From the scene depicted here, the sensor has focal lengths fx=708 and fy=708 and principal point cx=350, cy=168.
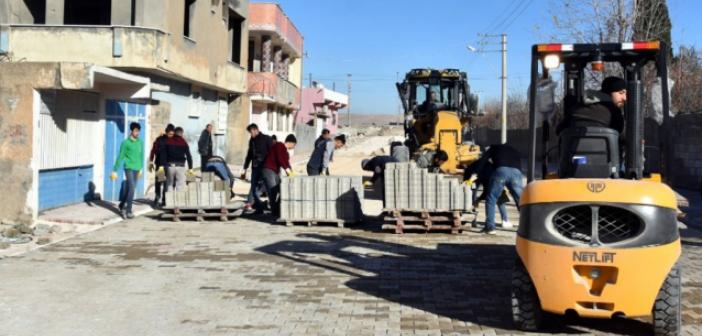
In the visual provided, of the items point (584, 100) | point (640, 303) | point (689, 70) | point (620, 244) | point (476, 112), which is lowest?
point (640, 303)

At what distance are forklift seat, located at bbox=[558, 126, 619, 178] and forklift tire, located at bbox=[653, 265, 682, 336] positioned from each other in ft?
3.57

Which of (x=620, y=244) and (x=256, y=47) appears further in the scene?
(x=256, y=47)

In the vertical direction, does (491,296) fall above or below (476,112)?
below

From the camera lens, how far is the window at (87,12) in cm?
2188

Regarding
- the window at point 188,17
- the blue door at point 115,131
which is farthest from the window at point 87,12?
the blue door at point 115,131

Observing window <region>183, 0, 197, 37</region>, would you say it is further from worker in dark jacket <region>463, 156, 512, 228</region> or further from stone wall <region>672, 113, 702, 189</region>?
stone wall <region>672, 113, 702, 189</region>

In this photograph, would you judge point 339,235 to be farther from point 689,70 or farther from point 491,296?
point 689,70

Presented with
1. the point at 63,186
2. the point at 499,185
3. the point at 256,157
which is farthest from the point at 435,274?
the point at 63,186

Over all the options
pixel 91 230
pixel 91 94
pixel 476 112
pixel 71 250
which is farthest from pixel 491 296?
pixel 476 112

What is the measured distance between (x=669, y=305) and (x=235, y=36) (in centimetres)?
2595

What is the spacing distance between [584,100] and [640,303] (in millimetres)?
2124

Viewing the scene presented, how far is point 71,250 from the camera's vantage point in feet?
32.2

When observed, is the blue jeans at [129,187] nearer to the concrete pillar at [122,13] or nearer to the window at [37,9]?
the concrete pillar at [122,13]

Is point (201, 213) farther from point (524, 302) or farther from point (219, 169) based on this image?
point (524, 302)
